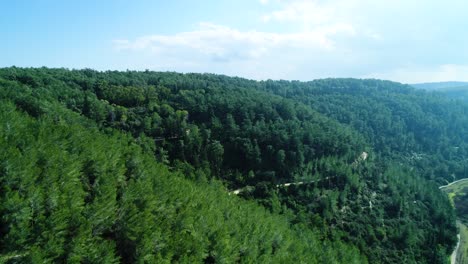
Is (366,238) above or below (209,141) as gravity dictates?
below

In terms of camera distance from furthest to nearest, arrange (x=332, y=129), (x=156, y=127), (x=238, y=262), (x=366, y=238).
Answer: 1. (x=332, y=129)
2. (x=156, y=127)
3. (x=366, y=238)
4. (x=238, y=262)

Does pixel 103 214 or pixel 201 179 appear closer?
pixel 103 214

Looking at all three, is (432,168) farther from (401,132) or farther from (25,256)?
(25,256)

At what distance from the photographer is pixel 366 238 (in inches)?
3091

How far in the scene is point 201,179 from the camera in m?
78.2

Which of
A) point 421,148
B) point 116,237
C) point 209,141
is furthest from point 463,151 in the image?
point 116,237

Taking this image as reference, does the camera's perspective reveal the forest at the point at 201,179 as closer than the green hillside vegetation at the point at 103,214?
No

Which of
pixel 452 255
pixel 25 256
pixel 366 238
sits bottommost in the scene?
pixel 452 255

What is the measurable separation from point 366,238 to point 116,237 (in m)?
63.6

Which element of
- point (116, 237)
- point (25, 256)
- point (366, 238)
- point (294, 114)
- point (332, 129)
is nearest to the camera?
point (25, 256)

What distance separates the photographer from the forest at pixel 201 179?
3109cm

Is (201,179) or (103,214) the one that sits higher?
(103,214)

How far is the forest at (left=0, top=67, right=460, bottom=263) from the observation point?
31.1 meters

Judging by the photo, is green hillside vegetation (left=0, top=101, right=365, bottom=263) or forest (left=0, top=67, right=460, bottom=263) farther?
forest (left=0, top=67, right=460, bottom=263)
